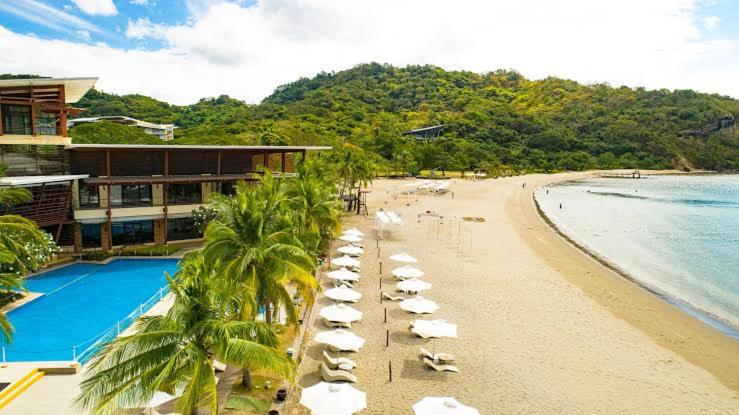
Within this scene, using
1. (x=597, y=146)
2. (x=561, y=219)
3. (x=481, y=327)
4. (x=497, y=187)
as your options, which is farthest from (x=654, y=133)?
(x=481, y=327)

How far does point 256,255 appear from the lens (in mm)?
14844

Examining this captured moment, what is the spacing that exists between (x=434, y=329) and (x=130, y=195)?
26.1 meters

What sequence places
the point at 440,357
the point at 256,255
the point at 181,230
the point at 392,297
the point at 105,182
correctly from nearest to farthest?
the point at 256,255
the point at 440,357
the point at 392,297
the point at 105,182
the point at 181,230

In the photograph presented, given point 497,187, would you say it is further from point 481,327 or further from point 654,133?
point 654,133

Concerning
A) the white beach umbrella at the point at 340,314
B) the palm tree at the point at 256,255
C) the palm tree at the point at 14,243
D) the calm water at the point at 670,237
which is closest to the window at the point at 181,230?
the palm tree at the point at 14,243

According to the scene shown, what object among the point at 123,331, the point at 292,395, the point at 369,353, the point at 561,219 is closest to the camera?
the point at 292,395

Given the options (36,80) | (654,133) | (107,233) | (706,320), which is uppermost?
(654,133)

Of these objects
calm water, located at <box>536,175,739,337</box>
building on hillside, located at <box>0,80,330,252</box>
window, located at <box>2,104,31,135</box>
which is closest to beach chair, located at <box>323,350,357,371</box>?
building on hillside, located at <box>0,80,330,252</box>

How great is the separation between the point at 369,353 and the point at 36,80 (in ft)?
88.6

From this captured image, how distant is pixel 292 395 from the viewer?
14898mm

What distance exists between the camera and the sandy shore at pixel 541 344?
15586 mm

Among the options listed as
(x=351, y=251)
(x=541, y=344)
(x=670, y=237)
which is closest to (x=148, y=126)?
(x=351, y=251)

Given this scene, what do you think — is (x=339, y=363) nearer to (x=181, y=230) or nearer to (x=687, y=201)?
(x=181, y=230)

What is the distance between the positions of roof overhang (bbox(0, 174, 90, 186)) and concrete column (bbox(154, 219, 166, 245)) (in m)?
5.83
